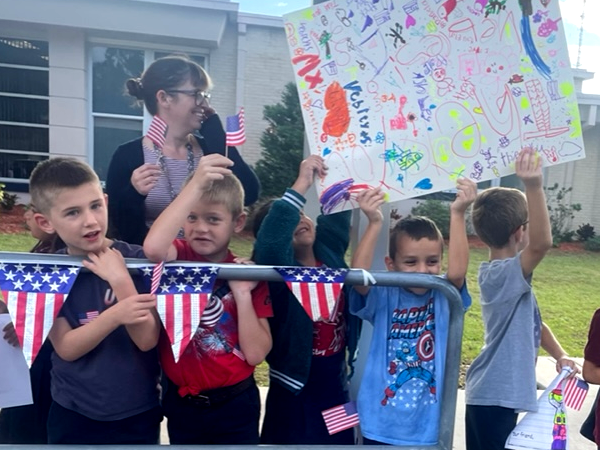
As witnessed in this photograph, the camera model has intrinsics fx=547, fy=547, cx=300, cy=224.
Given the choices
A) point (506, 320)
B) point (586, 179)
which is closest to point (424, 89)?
point (506, 320)

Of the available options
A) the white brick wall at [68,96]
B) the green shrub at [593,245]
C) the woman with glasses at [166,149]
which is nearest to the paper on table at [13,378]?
the woman with glasses at [166,149]

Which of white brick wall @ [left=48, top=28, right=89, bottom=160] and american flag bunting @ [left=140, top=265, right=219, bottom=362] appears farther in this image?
white brick wall @ [left=48, top=28, right=89, bottom=160]

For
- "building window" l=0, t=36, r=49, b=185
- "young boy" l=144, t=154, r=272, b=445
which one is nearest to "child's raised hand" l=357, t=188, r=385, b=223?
"young boy" l=144, t=154, r=272, b=445

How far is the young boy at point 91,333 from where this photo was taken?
173 cm

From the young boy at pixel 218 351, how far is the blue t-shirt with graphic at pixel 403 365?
41cm

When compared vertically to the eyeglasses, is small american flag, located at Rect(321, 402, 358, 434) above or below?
below

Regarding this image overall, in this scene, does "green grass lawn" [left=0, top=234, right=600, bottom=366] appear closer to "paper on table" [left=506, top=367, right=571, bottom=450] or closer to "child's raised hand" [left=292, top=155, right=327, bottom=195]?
"paper on table" [left=506, top=367, right=571, bottom=450]

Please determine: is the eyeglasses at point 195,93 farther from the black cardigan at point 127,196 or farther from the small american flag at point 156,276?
the small american flag at point 156,276

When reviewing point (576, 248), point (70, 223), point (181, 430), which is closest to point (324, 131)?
point (70, 223)

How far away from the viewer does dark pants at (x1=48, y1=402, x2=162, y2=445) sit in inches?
73.3

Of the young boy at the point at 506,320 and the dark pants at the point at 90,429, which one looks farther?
the young boy at the point at 506,320

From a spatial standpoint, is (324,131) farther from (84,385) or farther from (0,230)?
(0,230)

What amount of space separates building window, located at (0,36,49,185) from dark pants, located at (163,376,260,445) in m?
9.41

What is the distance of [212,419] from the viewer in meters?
1.92
